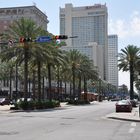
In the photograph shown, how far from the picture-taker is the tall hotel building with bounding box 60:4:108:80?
136 meters

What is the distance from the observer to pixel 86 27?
519ft

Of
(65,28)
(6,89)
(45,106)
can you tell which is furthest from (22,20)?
(65,28)

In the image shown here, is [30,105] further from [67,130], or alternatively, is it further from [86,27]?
[86,27]

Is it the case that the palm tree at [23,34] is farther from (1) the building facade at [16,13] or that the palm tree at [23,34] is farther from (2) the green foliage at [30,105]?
(1) the building facade at [16,13]

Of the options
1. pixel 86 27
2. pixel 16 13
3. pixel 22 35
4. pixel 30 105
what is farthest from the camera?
pixel 16 13

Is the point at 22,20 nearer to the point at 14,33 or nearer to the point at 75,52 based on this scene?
the point at 14,33

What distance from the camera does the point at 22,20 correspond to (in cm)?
5422

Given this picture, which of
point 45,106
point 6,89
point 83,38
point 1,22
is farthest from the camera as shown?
point 83,38

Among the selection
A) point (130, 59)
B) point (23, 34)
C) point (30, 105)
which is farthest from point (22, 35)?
point (130, 59)

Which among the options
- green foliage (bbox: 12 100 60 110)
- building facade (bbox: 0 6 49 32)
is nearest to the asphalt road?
green foliage (bbox: 12 100 60 110)

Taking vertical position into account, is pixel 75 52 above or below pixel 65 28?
below

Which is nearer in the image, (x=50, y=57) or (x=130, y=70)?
(x=50, y=57)

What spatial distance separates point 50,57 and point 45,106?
732cm

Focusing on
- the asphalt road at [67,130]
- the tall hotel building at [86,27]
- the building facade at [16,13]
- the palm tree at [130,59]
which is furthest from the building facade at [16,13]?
the asphalt road at [67,130]
